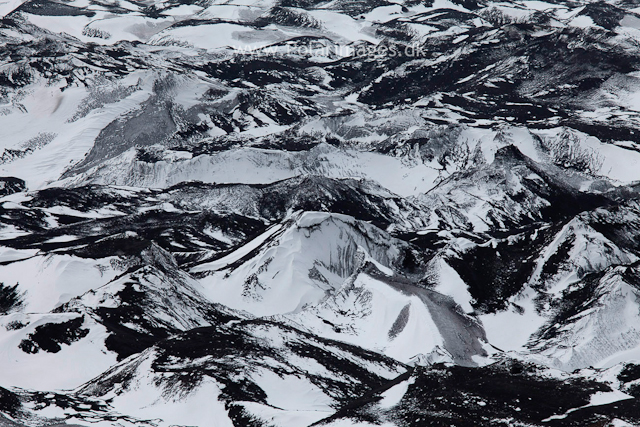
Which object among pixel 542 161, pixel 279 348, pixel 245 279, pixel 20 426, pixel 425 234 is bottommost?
pixel 542 161

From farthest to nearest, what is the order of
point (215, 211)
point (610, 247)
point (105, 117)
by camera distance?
point (105, 117) < point (215, 211) < point (610, 247)

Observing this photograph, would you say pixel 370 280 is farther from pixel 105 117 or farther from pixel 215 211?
pixel 105 117

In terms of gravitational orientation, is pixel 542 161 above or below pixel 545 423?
below

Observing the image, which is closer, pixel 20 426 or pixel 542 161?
pixel 20 426

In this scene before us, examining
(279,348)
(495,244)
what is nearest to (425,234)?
(495,244)

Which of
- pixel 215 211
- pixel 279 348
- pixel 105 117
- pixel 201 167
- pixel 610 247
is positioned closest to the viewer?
pixel 279 348

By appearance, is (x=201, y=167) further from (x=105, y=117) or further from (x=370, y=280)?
(x=370, y=280)

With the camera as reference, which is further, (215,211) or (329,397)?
(215,211)

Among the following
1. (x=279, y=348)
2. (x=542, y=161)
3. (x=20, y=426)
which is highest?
(x=20, y=426)

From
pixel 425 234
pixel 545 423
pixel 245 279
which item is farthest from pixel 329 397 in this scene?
pixel 425 234
